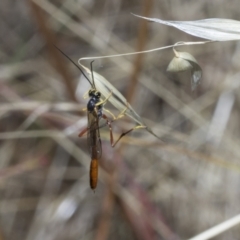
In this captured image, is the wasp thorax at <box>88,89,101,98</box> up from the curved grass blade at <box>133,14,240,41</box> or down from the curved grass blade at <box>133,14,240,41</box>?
up

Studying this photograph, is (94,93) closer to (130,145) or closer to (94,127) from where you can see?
(94,127)

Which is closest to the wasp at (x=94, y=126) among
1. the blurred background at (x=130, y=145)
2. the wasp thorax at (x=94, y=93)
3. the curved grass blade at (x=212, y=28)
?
the wasp thorax at (x=94, y=93)

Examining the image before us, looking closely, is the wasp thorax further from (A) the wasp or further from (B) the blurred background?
(B) the blurred background

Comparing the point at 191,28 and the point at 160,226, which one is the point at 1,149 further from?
the point at 191,28

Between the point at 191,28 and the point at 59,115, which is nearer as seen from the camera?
the point at 191,28

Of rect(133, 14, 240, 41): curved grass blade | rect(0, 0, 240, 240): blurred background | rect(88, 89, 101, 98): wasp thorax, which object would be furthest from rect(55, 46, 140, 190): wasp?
rect(0, 0, 240, 240): blurred background

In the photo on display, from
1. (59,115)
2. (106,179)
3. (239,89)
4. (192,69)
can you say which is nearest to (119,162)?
(106,179)

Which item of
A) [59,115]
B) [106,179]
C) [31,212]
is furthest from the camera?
[31,212]

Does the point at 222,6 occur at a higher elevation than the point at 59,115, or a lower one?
higher

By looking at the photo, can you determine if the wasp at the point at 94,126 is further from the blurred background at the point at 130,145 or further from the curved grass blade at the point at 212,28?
the blurred background at the point at 130,145

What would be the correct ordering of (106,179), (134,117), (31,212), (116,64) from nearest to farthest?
(134,117), (106,179), (31,212), (116,64)
